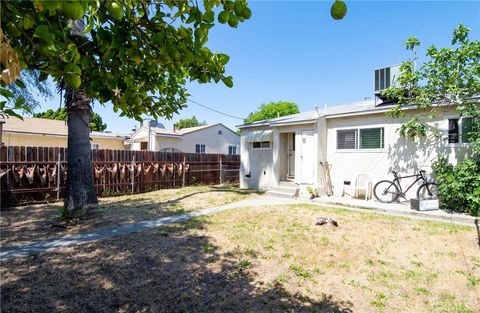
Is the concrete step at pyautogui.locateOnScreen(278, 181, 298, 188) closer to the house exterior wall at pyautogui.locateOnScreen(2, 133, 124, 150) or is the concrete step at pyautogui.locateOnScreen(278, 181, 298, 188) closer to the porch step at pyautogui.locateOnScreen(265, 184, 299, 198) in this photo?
the porch step at pyautogui.locateOnScreen(265, 184, 299, 198)

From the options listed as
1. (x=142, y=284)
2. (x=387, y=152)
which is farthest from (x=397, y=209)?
(x=142, y=284)

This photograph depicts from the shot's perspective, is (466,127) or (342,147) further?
(342,147)

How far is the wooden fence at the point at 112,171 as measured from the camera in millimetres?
9898

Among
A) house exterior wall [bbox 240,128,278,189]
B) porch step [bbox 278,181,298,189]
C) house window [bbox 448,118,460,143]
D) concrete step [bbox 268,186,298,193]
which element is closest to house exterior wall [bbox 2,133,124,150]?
house exterior wall [bbox 240,128,278,189]

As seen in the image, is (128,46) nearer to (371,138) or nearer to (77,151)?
(77,151)

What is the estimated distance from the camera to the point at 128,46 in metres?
1.99

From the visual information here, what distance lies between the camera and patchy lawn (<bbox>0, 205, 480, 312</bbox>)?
378 centimetres

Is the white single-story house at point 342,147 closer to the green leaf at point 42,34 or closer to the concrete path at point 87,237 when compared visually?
the concrete path at point 87,237

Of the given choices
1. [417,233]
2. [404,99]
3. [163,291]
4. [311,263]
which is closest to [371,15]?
[404,99]

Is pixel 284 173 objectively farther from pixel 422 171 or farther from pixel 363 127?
pixel 422 171

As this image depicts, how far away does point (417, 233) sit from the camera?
6930 millimetres

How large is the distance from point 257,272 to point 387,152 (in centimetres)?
819

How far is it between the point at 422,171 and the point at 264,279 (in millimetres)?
7881

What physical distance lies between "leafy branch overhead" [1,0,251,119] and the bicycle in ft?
31.4
